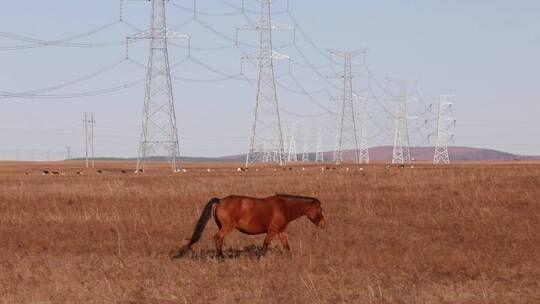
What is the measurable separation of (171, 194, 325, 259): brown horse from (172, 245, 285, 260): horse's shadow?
0.48 feet

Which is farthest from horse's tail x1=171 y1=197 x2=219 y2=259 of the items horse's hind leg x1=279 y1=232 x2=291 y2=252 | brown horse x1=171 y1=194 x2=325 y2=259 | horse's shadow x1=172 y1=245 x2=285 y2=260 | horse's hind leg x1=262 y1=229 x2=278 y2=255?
horse's hind leg x1=279 y1=232 x2=291 y2=252

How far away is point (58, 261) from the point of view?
1333cm

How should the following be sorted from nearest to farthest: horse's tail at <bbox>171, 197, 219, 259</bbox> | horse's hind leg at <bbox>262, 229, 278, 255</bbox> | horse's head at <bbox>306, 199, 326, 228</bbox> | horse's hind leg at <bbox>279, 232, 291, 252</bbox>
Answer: horse's hind leg at <bbox>262, 229, 278, 255</bbox>, horse's hind leg at <bbox>279, 232, 291, 252</bbox>, horse's tail at <bbox>171, 197, 219, 259</bbox>, horse's head at <bbox>306, 199, 326, 228</bbox>

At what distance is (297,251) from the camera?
14.8 meters

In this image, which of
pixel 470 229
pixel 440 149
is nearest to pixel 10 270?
pixel 470 229

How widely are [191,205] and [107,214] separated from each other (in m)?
2.84

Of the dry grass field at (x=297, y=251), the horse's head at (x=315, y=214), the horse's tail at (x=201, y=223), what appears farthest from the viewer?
the horse's head at (x=315, y=214)

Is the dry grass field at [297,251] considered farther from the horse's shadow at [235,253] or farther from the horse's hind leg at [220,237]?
the horse's hind leg at [220,237]

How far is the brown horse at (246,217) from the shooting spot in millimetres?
13875

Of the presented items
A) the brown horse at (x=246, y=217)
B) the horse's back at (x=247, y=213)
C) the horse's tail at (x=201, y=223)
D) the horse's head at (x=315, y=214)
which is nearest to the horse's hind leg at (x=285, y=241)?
the brown horse at (x=246, y=217)

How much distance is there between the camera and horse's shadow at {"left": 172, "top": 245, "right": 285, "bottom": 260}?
543 inches

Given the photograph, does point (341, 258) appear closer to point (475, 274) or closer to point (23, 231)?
point (475, 274)

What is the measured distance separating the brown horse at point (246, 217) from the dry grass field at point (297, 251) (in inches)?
17.1

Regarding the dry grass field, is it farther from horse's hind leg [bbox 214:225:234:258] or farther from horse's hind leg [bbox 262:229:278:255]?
horse's hind leg [bbox 214:225:234:258]
